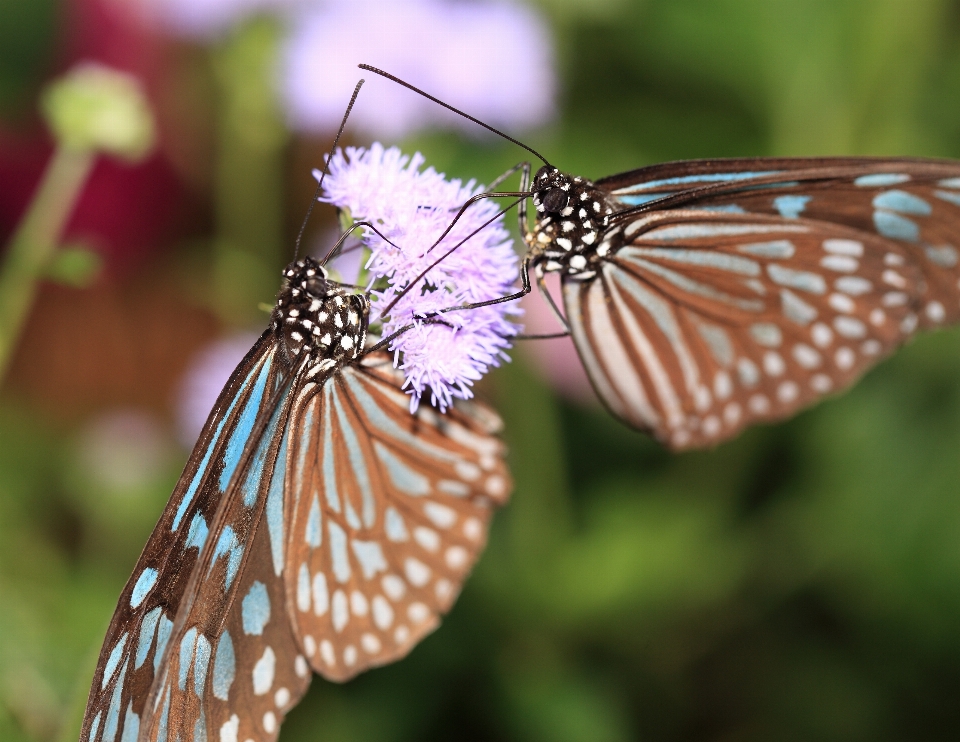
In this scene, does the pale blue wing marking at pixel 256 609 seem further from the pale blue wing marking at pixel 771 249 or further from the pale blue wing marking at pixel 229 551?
the pale blue wing marking at pixel 771 249

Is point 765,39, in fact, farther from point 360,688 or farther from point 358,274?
point 360,688

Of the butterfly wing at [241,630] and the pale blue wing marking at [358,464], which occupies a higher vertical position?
the pale blue wing marking at [358,464]

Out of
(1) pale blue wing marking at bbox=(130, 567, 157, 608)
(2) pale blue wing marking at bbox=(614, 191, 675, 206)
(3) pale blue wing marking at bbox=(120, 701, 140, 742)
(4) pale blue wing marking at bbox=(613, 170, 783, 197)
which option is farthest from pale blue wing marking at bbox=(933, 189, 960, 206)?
(3) pale blue wing marking at bbox=(120, 701, 140, 742)

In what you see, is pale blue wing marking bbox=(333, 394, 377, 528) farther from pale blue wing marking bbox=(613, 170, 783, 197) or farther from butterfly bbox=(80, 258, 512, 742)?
pale blue wing marking bbox=(613, 170, 783, 197)

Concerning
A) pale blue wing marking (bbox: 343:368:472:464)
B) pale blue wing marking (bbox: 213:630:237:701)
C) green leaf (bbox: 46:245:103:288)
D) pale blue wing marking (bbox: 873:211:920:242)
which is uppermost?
pale blue wing marking (bbox: 873:211:920:242)

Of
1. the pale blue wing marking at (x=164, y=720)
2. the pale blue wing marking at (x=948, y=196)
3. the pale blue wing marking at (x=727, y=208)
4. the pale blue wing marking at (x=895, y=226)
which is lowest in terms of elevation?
the pale blue wing marking at (x=164, y=720)

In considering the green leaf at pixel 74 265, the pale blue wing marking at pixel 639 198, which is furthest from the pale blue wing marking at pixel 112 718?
the pale blue wing marking at pixel 639 198

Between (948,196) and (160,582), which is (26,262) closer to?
(160,582)

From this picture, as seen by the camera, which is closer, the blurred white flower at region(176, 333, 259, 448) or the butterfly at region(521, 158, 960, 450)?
the butterfly at region(521, 158, 960, 450)
